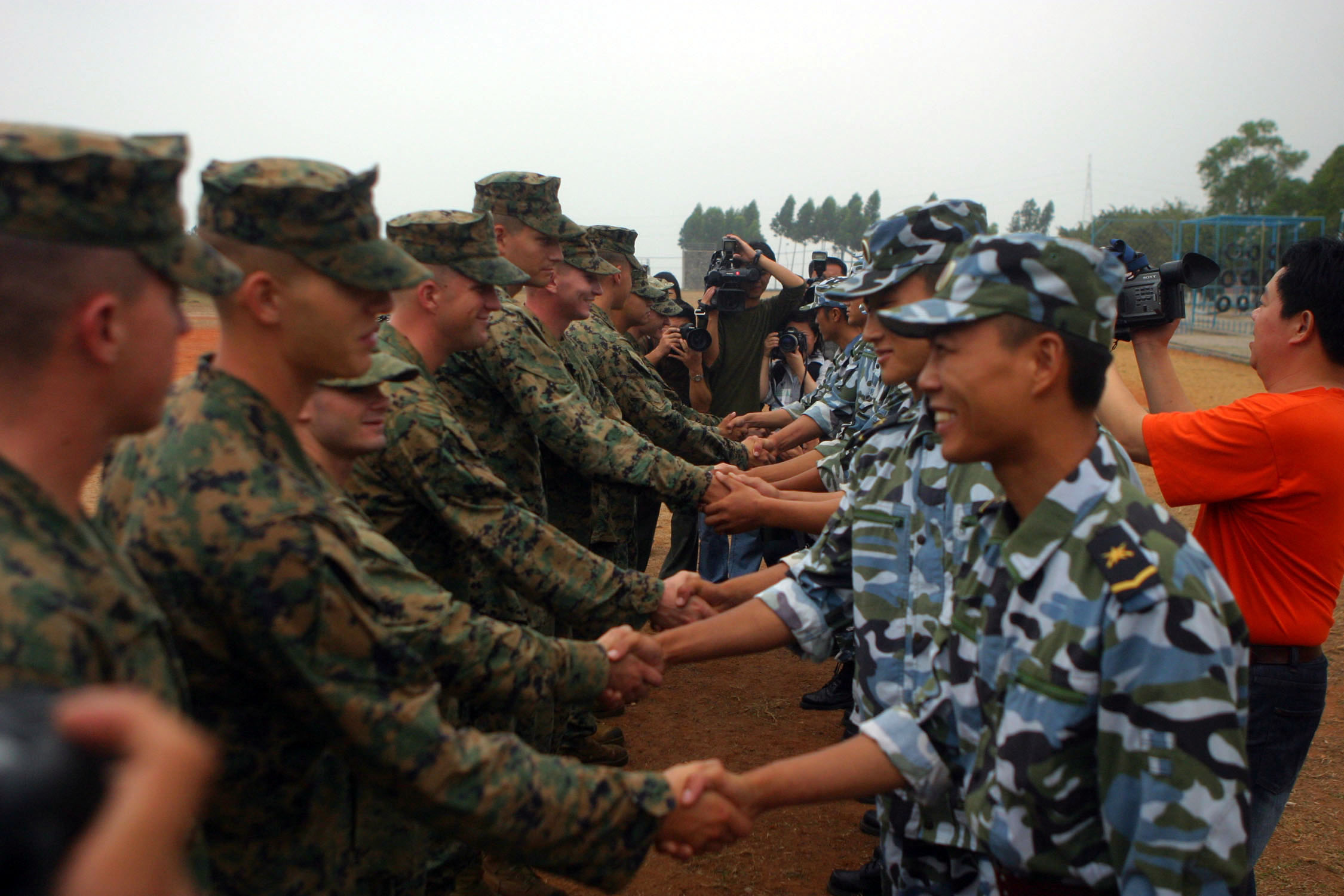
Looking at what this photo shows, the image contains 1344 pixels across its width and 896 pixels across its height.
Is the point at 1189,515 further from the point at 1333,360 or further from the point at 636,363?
the point at 1333,360

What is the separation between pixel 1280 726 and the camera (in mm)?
3154

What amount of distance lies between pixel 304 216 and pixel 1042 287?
5.50ft

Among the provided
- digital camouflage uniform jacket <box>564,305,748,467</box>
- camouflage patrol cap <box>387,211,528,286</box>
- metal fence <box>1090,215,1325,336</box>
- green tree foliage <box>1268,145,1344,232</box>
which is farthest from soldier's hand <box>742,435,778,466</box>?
green tree foliage <box>1268,145,1344,232</box>

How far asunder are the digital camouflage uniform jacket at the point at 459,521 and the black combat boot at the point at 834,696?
9.35ft

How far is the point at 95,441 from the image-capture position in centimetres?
152

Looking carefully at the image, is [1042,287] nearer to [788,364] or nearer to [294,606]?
[294,606]

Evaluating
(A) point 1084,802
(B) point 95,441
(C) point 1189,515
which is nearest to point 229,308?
(B) point 95,441

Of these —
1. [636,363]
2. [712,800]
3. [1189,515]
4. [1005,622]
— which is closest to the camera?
[1005,622]

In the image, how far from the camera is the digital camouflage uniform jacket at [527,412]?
4.66 meters

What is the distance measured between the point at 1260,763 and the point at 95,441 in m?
3.47

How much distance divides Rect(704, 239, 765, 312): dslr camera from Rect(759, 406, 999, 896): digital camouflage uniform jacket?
5062 millimetres

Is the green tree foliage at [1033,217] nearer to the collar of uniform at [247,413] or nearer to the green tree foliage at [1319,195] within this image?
the green tree foliage at [1319,195]

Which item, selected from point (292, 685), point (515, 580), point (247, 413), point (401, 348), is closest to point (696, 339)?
point (401, 348)

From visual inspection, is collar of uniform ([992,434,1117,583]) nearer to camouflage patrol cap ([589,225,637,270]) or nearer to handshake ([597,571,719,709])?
handshake ([597,571,719,709])
